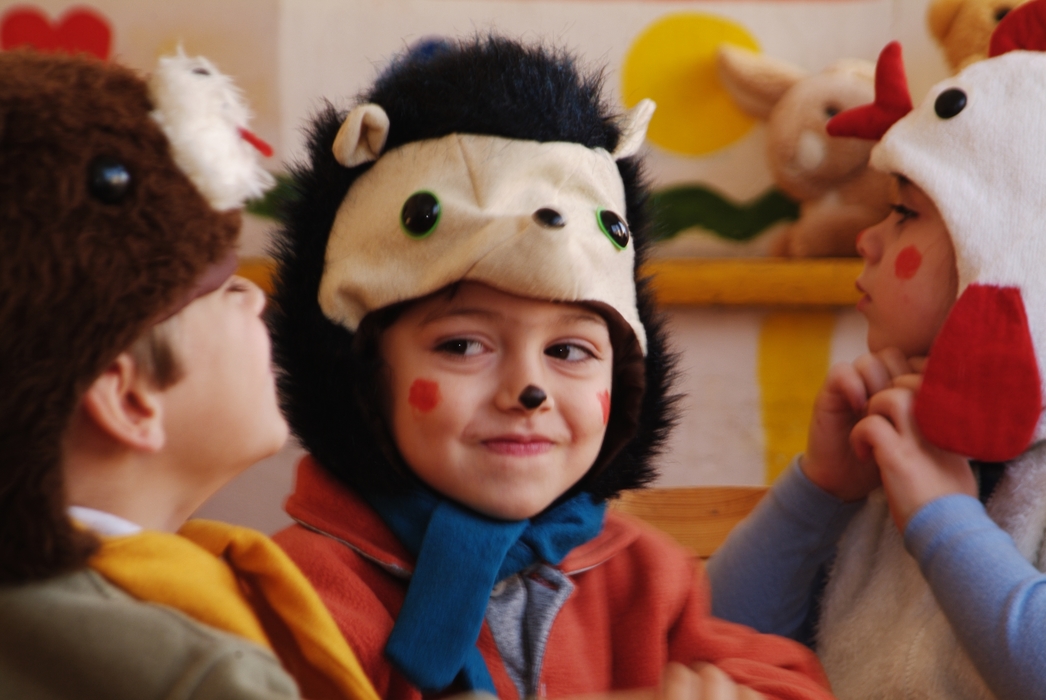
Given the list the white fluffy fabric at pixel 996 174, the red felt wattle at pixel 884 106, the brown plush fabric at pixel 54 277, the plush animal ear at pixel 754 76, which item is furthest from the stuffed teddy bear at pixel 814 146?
the brown plush fabric at pixel 54 277

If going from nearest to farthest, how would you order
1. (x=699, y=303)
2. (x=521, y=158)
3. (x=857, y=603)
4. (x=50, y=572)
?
1. (x=50, y=572)
2. (x=521, y=158)
3. (x=857, y=603)
4. (x=699, y=303)

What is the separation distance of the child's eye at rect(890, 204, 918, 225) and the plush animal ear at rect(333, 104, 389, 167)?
0.53 metres

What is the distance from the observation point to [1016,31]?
0.99 meters

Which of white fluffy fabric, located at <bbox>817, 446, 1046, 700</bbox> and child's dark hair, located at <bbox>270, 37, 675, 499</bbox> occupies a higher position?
child's dark hair, located at <bbox>270, 37, 675, 499</bbox>

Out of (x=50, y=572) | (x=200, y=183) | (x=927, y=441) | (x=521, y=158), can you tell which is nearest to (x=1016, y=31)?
(x=927, y=441)

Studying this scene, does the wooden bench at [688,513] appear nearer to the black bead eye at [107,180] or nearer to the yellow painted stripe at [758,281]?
the yellow painted stripe at [758,281]

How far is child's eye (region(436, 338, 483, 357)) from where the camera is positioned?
2.67ft

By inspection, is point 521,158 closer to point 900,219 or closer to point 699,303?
point 900,219

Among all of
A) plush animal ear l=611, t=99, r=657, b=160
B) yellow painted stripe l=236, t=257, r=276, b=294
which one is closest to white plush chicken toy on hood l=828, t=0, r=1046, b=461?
plush animal ear l=611, t=99, r=657, b=160

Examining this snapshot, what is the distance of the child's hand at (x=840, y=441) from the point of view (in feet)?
3.42

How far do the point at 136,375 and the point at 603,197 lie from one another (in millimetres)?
423

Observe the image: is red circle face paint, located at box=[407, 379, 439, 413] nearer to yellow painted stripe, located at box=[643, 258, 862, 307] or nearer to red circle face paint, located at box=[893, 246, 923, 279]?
red circle face paint, located at box=[893, 246, 923, 279]

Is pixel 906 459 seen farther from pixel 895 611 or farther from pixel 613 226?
pixel 613 226

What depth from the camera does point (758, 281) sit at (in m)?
1.65
